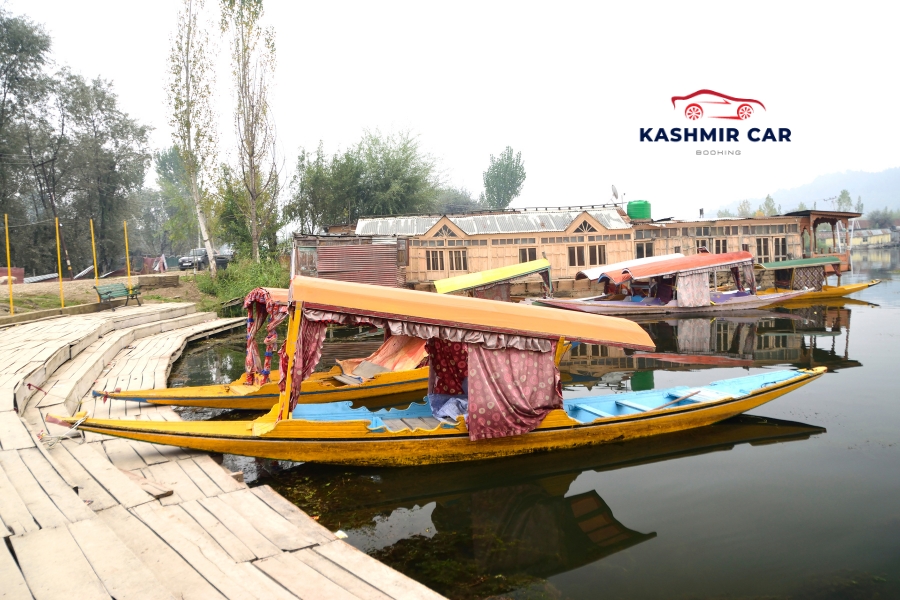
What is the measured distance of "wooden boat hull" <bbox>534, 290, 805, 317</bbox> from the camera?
71.0 ft

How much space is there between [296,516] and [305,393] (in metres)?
4.94

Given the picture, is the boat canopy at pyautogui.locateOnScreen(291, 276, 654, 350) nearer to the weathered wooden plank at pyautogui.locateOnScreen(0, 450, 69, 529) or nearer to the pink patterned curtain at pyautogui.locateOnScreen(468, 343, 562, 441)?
the pink patterned curtain at pyautogui.locateOnScreen(468, 343, 562, 441)

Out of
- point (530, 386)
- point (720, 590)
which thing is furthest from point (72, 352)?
point (720, 590)

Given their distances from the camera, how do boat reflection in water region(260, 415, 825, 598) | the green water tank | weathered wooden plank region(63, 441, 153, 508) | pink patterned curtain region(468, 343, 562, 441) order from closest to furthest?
weathered wooden plank region(63, 441, 153, 508)
boat reflection in water region(260, 415, 825, 598)
pink patterned curtain region(468, 343, 562, 441)
the green water tank

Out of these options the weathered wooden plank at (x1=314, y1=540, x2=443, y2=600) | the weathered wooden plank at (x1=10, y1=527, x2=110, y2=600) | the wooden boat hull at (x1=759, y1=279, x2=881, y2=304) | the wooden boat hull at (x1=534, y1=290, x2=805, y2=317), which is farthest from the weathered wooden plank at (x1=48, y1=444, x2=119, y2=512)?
the wooden boat hull at (x1=759, y1=279, x2=881, y2=304)

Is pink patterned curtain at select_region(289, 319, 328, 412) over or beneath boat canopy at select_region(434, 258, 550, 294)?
beneath

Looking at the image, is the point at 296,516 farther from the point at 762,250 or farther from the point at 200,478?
the point at 762,250

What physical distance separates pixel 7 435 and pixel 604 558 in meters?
6.73

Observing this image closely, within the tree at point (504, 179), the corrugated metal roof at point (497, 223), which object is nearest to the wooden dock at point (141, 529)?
the corrugated metal roof at point (497, 223)

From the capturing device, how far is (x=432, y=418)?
26.1 feet

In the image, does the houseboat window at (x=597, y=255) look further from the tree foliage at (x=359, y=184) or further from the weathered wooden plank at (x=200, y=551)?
the weathered wooden plank at (x=200, y=551)

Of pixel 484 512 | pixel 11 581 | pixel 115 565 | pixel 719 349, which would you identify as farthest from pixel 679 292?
pixel 11 581

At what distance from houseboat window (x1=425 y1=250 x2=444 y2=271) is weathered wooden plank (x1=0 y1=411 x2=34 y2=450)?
23.1m

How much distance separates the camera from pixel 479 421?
6.86m
